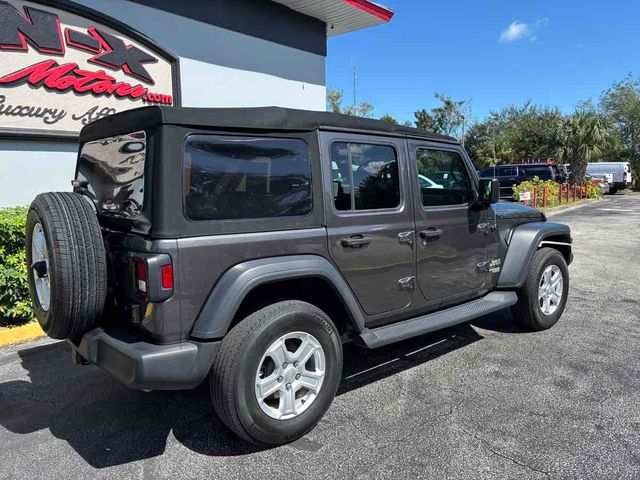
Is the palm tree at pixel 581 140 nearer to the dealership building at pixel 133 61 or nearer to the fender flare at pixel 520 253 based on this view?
the dealership building at pixel 133 61

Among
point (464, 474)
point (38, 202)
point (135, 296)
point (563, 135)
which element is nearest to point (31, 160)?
point (38, 202)

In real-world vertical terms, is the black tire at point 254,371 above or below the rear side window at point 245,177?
below

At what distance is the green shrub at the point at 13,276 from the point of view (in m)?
4.90

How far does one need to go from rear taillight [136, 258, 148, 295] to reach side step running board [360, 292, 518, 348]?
1449 millimetres

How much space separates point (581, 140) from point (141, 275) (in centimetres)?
2433

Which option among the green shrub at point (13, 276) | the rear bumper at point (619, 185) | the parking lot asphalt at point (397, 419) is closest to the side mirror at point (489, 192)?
the parking lot asphalt at point (397, 419)

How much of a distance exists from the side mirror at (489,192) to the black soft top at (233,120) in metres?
1.10

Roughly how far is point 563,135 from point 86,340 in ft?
80.6

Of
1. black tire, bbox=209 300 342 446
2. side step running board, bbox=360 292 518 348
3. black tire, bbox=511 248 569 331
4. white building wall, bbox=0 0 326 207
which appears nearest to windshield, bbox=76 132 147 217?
black tire, bbox=209 300 342 446

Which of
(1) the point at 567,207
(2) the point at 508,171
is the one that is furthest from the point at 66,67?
(2) the point at 508,171

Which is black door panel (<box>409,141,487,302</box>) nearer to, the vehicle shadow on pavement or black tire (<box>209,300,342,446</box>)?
the vehicle shadow on pavement

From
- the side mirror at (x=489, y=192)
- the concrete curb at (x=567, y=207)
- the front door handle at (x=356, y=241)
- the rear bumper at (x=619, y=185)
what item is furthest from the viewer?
the rear bumper at (x=619, y=185)

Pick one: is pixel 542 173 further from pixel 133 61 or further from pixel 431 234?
pixel 431 234

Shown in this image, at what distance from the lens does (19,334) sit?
189 inches
